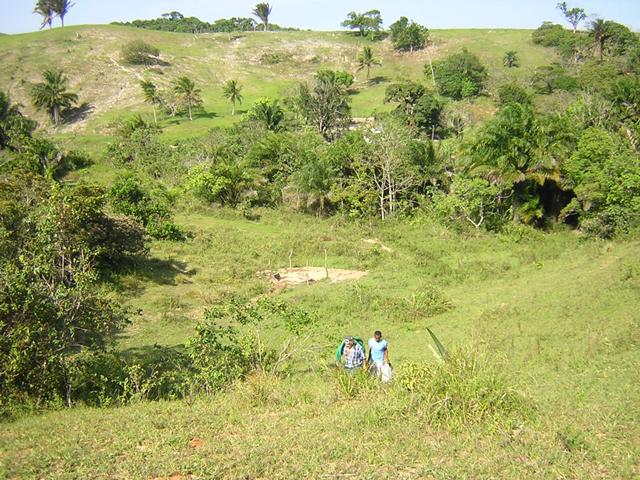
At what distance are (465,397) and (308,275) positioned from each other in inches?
586

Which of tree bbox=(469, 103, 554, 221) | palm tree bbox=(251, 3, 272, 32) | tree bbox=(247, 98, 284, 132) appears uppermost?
palm tree bbox=(251, 3, 272, 32)

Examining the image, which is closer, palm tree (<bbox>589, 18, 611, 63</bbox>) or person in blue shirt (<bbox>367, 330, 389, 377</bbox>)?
person in blue shirt (<bbox>367, 330, 389, 377</bbox>)

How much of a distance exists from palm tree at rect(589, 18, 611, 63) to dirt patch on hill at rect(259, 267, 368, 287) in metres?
62.9

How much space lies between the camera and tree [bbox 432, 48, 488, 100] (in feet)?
192

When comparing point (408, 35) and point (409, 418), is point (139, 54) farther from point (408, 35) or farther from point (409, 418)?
point (409, 418)

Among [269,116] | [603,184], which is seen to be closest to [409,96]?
[269,116]

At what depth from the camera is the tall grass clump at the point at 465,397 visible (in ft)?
A: 23.4

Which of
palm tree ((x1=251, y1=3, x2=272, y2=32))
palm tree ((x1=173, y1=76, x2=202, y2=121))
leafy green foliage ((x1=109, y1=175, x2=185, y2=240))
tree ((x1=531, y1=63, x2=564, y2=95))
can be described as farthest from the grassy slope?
palm tree ((x1=251, y1=3, x2=272, y2=32))

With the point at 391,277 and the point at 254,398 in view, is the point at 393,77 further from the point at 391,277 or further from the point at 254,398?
the point at 254,398

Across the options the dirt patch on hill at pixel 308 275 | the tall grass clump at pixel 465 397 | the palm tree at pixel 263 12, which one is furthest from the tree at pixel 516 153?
the palm tree at pixel 263 12

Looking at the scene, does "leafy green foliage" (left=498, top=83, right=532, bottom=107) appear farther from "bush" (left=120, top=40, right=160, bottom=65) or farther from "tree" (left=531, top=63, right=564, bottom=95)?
"bush" (left=120, top=40, right=160, bottom=65)

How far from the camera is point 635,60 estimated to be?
57.9 meters

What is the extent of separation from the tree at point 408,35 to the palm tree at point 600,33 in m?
24.2

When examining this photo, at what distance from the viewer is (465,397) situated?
721 centimetres
